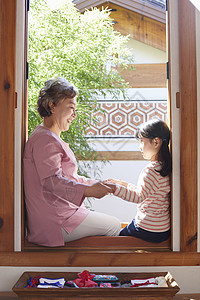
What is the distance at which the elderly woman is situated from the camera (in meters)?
2.59

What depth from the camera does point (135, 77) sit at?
6.51 metres

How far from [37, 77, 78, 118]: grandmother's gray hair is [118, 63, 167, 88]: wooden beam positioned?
3.71 metres

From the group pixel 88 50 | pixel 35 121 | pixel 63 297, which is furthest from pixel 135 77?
pixel 63 297

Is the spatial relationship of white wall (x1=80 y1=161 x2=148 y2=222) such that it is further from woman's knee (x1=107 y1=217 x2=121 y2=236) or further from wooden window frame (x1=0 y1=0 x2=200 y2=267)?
wooden window frame (x1=0 y1=0 x2=200 y2=267)

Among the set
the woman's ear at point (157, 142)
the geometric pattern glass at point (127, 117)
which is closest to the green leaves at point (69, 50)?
the woman's ear at point (157, 142)

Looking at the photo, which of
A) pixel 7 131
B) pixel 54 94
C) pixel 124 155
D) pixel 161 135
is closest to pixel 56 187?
pixel 7 131

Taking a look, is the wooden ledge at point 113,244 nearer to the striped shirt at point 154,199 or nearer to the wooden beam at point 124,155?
the striped shirt at point 154,199

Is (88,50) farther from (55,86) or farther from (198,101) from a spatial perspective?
(198,101)

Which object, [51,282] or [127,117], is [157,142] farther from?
[127,117]

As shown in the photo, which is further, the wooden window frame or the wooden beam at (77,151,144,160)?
the wooden beam at (77,151,144,160)

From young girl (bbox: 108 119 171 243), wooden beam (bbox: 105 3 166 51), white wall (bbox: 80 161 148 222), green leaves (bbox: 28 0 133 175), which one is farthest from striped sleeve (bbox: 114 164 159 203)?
wooden beam (bbox: 105 3 166 51)

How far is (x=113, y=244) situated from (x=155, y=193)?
0.42m

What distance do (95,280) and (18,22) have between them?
162 cm

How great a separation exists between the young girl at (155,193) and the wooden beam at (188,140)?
12 cm
